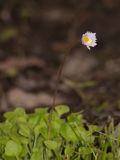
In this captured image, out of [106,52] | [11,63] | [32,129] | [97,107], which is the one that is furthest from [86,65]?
[32,129]

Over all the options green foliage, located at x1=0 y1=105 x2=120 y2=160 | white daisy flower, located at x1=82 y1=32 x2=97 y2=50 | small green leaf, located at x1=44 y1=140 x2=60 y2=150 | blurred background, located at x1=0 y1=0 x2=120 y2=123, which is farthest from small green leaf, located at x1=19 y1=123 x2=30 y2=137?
blurred background, located at x1=0 y1=0 x2=120 y2=123

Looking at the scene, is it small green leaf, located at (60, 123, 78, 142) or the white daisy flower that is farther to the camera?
small green leaf, located at (60, 123, 78, 142)

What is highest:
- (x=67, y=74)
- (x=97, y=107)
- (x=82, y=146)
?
(x=67, y=74)

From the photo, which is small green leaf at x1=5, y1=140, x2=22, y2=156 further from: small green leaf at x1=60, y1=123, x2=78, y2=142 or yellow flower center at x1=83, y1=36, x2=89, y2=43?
yellow flower center at x1=83, y1=36, x2=89, y2=43

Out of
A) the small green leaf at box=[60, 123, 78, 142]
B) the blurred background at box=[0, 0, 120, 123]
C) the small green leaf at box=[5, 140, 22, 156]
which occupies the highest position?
the blurred background at box=[0, 0, 120, 123]

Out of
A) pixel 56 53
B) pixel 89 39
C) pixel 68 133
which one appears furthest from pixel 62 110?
pixel 56 53

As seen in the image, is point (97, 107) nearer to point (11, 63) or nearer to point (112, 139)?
point (112, 139)

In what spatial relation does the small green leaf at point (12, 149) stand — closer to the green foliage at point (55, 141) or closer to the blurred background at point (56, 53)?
the green foliage at point (55, 141)
